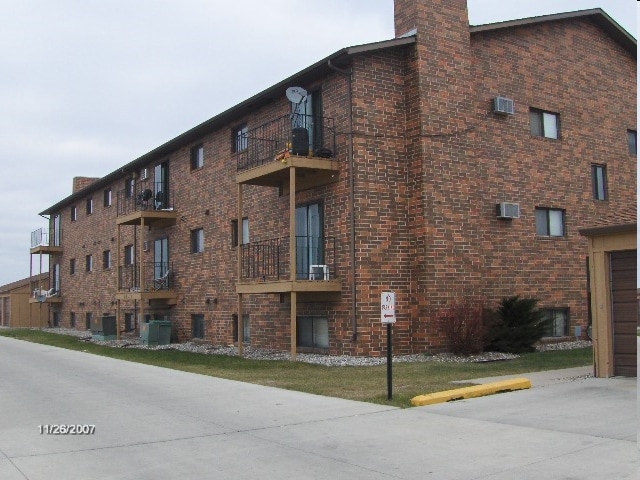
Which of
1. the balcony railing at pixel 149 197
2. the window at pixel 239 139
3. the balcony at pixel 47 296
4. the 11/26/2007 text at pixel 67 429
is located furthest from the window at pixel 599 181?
the balcony at pixel 47 296

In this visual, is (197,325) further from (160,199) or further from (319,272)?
(319,272)

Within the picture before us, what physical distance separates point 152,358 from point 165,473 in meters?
12.7

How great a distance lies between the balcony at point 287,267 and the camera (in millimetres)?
17172

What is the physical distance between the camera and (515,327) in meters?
18.0

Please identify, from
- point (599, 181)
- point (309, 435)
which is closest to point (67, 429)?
point (309, 435)

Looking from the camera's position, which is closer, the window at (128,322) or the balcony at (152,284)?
the balcony at (152,284)

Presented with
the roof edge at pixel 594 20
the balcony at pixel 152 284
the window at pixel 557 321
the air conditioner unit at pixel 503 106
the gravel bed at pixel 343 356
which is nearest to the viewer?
the gravel bed at pixel 343 356

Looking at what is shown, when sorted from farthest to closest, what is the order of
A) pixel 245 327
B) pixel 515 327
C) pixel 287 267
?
pixel 245 327, pixel 287 267, pixel 515 327

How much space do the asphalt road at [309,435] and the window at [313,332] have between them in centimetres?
564

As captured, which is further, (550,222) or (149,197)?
(149,197)

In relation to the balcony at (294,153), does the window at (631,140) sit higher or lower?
higher

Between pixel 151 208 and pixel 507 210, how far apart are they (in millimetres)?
14292

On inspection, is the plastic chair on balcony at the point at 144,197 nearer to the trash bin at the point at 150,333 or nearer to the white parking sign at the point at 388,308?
the trash bin at the point at 150,333

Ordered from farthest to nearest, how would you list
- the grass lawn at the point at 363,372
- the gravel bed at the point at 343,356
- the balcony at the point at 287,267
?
the balcony at the point at 287,267 → the gravel bed at the point at 343,356 → the grass lawn at the point at 363,372
